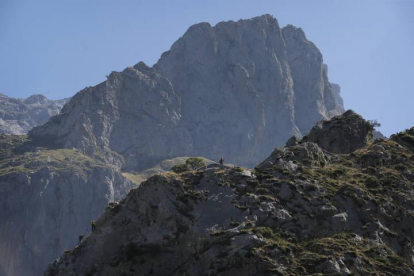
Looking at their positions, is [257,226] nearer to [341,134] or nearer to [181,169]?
[181,169]

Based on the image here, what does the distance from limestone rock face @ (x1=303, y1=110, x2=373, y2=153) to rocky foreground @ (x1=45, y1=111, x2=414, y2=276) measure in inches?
807

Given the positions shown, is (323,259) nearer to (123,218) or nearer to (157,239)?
(157,239)

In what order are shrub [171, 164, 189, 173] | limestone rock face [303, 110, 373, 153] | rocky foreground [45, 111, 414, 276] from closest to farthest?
rocky foreground [45, 111, 414, 276], shrub [171, 164, 189, 173], limestone rock face [303, 110, 373, 153]

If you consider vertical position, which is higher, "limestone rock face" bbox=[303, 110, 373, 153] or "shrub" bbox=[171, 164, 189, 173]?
"limestone rock face" bbox=[303, 110, 373, 153]

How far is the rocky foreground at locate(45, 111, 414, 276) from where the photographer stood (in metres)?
58.1

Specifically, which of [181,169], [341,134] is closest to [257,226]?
[181,169]

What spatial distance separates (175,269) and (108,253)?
26.2 feet

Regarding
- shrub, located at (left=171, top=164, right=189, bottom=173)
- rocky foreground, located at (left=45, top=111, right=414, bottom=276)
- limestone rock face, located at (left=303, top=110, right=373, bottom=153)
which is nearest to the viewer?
rocky foreground, located at (left=45, top=111, right=414, bottom=276)

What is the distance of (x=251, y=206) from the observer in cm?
6594

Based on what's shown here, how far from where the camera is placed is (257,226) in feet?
206

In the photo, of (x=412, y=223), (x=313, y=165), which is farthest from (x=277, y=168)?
(x=412, y=223)

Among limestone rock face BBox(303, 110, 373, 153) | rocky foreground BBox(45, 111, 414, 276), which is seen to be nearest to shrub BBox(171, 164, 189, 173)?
rocky foreground BBox(45, 111, 414, 276)

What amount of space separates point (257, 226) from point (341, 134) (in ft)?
134

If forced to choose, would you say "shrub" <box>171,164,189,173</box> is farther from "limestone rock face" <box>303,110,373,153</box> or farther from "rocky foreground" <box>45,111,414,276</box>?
"limestone rock face" <box>303,110,373,153</box>
